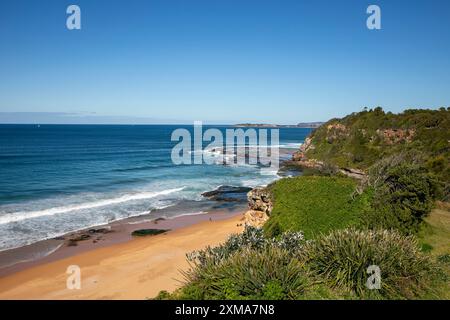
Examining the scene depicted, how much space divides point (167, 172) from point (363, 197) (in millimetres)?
36632

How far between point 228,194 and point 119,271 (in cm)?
2071

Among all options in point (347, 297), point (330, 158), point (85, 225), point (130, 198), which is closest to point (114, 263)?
point (85, 225)

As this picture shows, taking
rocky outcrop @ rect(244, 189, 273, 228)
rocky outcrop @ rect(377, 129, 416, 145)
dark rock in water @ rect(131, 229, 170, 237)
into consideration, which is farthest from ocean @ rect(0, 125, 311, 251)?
rocky outcrop @ rect(377, 129, 416, 145)

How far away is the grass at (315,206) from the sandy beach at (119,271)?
17.7ft

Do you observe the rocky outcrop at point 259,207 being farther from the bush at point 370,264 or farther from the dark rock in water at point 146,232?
the bush at point 370,264

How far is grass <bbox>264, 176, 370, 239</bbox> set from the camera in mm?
15875

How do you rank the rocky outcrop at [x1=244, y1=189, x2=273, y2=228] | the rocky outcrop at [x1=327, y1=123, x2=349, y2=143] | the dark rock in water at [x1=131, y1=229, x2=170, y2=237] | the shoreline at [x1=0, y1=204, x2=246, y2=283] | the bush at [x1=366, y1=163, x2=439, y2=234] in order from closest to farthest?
the bush at [x1=366, y1=163, x2=439, y2=234] < the shoreline at [x1=0, y1=204, x2=246, y2=283] < the rocky outcrop at [x1=244, y1=189, x2=273, y2=228] < the dark rock in water at [x1=131, y1=229, x2=170, y2=237] < the rocky outcrop at [x1=327, y1=123, x2=349, y2=143]

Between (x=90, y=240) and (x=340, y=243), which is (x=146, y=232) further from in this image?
(x=340, y=243)

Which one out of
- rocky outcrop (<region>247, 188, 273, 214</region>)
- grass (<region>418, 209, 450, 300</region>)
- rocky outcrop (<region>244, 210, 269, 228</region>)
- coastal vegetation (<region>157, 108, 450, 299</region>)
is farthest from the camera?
rocky outcrop (<region>244, 210, 269, 228</region>)

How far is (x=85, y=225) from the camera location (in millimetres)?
25188

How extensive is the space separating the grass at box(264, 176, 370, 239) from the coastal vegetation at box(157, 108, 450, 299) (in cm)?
5

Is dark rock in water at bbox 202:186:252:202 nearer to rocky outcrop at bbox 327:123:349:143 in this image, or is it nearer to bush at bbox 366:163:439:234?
bush at bbox 366:163:439:234

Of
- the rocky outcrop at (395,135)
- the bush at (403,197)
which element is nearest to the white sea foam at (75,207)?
the bush at (403,197)
